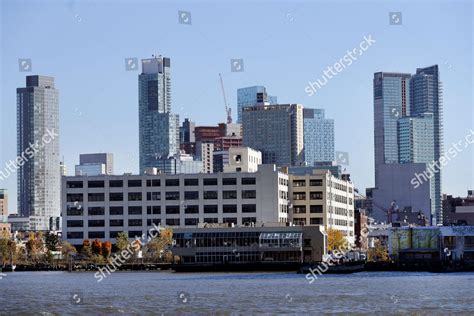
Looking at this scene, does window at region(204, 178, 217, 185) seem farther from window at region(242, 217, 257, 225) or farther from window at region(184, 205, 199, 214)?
window at region(242, 217, 257, 225)

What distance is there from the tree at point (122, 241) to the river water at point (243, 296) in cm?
4974

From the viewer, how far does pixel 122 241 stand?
190 m

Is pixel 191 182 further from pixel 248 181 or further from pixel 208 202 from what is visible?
pixel 248 181

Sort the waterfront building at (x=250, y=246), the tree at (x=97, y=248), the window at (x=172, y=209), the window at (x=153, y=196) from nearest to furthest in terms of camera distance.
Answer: the waterfront building at (x=250, y=246), the tree at (x=97, y=248), the window at (x=172, y=209), the window at (x=153, y=196)

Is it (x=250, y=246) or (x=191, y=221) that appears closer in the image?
(x=250, y=246)

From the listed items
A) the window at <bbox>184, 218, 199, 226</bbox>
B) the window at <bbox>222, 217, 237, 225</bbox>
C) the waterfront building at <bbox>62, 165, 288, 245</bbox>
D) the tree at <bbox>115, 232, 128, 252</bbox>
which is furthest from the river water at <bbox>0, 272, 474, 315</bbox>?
the window at <bbox>184, 218, 199, 226</bbox>

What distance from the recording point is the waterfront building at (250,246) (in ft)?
566

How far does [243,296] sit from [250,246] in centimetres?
7102

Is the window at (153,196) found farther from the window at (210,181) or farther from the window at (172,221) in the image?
the window at (210,181)

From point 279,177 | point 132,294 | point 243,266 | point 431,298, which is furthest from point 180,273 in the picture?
point 431,298

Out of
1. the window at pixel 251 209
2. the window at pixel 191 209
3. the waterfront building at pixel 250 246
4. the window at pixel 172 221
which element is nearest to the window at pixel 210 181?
the window at pixel 191 209

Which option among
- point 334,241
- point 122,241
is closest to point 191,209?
point 122,241

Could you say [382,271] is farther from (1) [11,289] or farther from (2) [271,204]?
(1) [11,289]

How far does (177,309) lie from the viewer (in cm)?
8862
